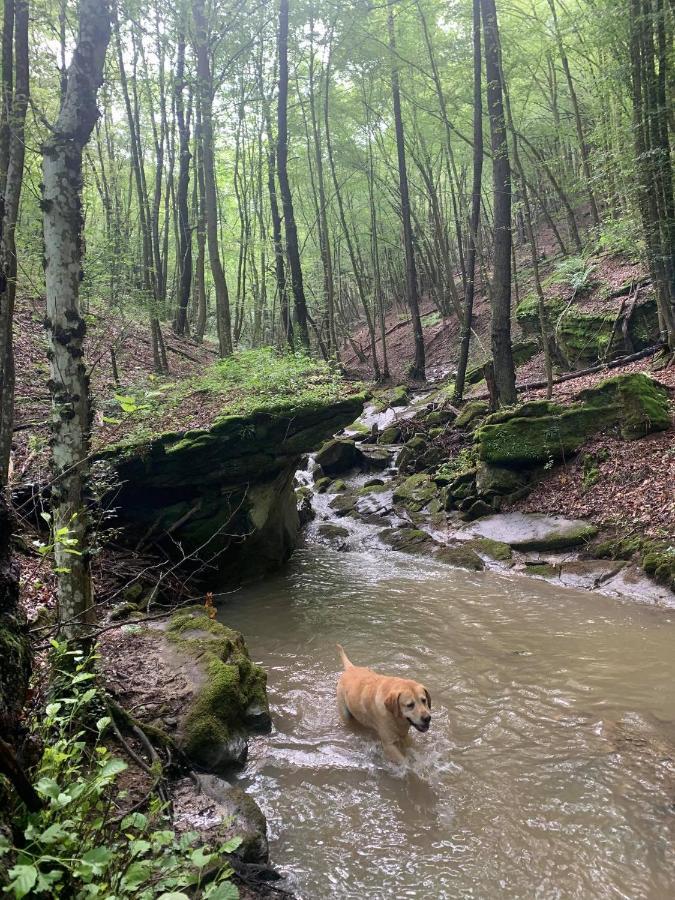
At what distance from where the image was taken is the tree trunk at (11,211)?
661 cm

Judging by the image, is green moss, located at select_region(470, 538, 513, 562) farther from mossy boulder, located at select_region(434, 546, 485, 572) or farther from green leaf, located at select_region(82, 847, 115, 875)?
green leaf, located at select_region(82, 847, 115, 875)

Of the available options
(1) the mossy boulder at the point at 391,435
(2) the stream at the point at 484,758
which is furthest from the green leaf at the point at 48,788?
(1) the mossy boulder at the point at 391,435

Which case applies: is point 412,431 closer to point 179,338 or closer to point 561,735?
point 179,338

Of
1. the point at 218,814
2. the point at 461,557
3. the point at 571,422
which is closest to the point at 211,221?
the point at 571,422

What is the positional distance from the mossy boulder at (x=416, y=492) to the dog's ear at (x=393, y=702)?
8334 millimetres

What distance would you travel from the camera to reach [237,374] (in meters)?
11.4

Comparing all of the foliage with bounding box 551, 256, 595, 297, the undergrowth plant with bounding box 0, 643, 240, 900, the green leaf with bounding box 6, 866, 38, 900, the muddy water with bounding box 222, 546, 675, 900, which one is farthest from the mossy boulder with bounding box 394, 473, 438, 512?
the green leaf with bounding box 6, 866, 38, 900

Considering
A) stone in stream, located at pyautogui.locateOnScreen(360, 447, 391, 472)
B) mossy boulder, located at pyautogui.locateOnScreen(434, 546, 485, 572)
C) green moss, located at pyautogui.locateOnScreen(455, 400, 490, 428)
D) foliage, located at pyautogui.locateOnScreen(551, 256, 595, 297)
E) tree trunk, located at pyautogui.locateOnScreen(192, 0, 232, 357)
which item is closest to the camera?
mossy boulder, located at pyautogui.locateOnScreen(434, 546, 485, 572)

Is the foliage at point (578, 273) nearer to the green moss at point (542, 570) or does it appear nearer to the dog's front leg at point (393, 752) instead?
the green moss at point (542, 570)

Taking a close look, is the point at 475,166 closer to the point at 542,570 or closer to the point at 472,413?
the point at 472,413

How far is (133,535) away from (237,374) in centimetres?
391

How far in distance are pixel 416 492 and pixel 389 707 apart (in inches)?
350

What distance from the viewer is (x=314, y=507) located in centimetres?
1444

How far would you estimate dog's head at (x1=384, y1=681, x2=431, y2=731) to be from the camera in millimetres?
4012
